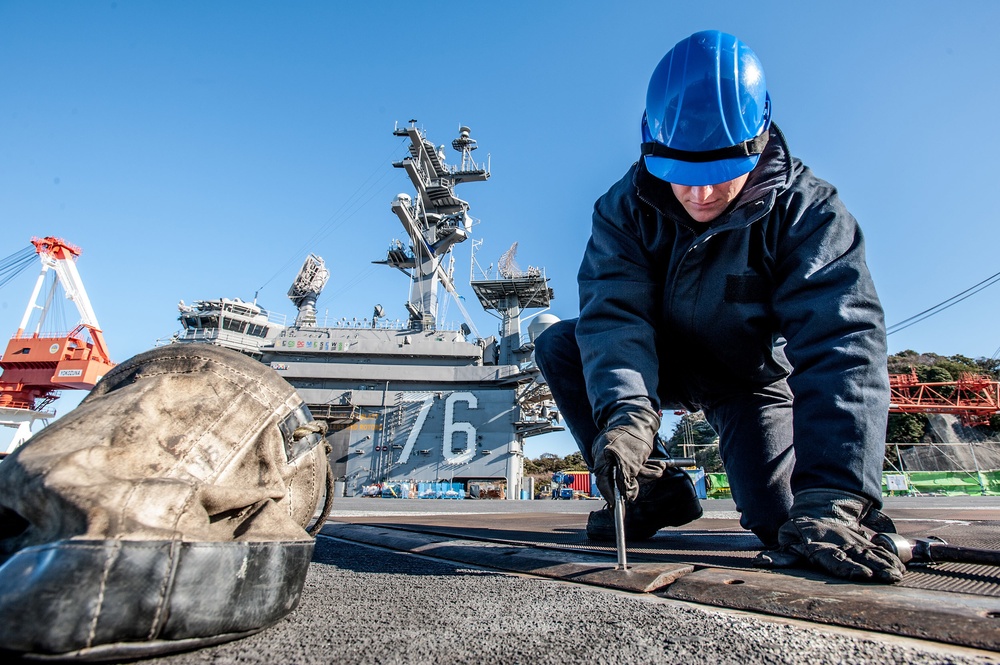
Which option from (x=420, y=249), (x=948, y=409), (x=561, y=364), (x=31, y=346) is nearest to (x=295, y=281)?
(x=420, y=249)

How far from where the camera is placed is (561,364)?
1.84 meters

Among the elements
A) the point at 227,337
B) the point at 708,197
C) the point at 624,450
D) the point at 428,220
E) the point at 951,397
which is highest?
the point at 428,220

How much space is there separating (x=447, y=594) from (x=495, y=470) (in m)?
18.6

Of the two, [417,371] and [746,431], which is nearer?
[746,431]

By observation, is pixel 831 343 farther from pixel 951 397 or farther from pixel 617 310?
pixel 951 397

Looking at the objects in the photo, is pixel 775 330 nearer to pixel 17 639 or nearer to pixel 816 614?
pixel 816 614

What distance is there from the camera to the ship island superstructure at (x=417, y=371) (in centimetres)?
1931

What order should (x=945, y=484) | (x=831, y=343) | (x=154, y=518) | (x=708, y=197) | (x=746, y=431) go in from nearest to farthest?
(x=154, y=518) → (x=831, y=343) → (x=708, y=197) → (x=746, y=431) → (x=945, y=484)

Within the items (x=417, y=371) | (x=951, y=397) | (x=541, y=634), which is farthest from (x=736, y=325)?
(x=951, y=397)

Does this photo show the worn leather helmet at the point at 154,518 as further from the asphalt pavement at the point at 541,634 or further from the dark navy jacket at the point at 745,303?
the dark navy jacket at the point at 745,303

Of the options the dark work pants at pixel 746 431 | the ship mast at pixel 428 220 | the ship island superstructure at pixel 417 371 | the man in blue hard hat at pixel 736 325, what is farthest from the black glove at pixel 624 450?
the ship mast at pixel 428 220

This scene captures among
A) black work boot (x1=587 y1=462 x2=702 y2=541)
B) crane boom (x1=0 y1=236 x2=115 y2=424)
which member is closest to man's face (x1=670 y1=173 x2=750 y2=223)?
black work boot (x1=587 y1=462 x2=702 y2=541)

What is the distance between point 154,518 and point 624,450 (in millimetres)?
866

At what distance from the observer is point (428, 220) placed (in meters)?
24.8
